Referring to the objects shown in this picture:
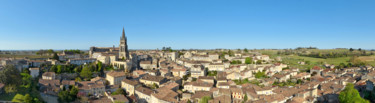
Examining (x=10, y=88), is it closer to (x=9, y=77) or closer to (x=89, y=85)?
(x=9, y=77)

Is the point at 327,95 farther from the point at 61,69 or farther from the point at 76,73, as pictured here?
the point at 61,69

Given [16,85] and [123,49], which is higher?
[123,49]

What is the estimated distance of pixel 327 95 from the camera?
32562 mm

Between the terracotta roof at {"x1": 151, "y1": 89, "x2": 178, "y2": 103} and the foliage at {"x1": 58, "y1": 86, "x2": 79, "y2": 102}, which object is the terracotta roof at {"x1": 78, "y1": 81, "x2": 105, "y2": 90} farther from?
the terracotta roof at {"x1": 151, "y1": 89, "x2": 178, "y2": 103}

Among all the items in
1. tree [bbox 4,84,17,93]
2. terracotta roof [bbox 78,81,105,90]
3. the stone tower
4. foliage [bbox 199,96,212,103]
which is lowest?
foliage [bbox 199,96,212,103]

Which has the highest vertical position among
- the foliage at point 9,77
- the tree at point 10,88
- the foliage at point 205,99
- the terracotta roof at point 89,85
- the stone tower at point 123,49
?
the stone tower at point 123,49

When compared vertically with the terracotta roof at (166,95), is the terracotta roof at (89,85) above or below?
Answer: above

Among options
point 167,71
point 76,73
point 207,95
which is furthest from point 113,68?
point 207,95

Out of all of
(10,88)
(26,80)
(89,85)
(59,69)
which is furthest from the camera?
(59,69)

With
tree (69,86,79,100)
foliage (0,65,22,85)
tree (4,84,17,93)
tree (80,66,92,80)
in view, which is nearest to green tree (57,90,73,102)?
tree (69,86,79,100)

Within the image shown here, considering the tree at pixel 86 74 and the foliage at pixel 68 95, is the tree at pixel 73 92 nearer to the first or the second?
the foliage at pixel 68 95

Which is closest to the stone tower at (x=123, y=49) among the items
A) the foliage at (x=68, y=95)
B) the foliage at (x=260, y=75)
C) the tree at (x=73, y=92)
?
the tree at (x=73, y=92)

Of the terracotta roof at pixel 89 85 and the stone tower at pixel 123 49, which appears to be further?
the stone tower at pixel 123 49

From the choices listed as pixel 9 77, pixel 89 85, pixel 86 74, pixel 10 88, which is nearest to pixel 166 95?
pixel 89 85
